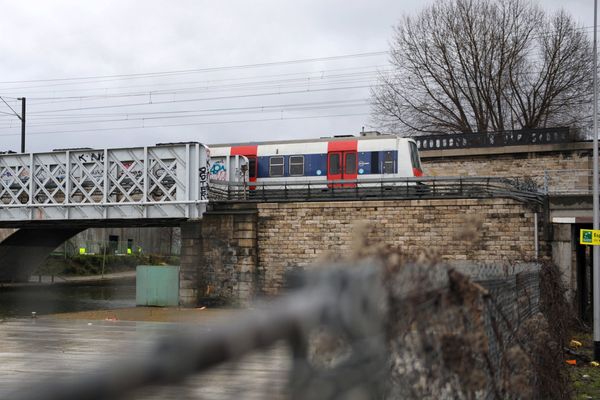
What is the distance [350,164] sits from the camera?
97.2 ft

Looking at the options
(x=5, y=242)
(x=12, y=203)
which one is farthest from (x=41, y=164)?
(x=5, y=242)

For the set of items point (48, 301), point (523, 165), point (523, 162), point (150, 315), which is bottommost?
point (48, 301)

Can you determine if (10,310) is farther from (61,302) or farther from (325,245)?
(325,245)

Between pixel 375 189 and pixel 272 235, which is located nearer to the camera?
pixel 375 189

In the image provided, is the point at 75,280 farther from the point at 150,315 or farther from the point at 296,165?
the point at 150,315

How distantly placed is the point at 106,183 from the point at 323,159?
9.52 m

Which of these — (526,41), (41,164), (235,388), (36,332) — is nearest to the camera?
(235,388)

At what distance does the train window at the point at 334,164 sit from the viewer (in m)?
29.9

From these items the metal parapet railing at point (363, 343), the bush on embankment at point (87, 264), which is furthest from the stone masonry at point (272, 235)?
the bush on embankment at point (87, 264)

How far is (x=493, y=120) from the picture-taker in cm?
4319

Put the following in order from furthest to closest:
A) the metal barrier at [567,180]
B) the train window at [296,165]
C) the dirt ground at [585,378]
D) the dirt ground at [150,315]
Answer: the metal barrier at [567,180]
the train window at [296,165]
the dirt ground at [150,315]
the dirt ground at [585,378]

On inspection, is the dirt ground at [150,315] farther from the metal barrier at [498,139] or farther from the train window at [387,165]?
the metal barrier at [498,139]

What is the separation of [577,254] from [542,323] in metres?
20.3

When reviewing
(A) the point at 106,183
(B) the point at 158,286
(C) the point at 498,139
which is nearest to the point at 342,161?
(B) the point at 158,286
